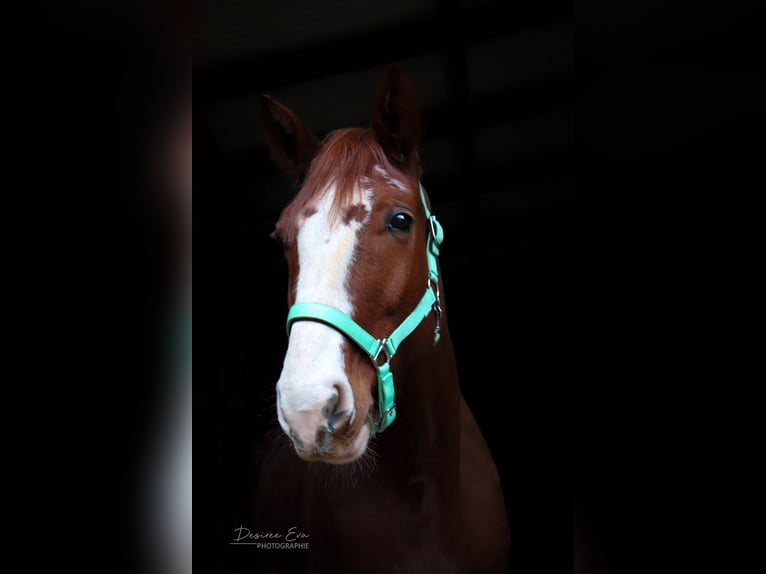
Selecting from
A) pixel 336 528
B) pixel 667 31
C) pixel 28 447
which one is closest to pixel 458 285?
pixel 336 528

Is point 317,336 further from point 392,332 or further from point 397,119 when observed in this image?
point 397,119

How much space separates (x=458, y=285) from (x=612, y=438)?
2.69 feet

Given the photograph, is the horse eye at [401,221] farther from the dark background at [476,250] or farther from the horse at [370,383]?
the dark background at [476,250]

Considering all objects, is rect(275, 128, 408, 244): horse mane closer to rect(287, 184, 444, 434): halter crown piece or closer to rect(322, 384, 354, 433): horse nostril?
rect(287, 184, 444, 434): halter crown piece

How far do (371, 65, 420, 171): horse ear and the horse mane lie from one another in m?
0.04

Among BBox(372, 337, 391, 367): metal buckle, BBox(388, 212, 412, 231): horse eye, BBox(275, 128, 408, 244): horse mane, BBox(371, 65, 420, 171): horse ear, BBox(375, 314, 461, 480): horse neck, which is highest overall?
BBox(371, 65, 420, 171): horse ear

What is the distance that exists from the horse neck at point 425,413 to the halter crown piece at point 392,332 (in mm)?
57

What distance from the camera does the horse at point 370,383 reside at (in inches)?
71.4

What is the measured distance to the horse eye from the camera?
78.4 inches

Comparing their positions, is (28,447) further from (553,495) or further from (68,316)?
(553,495)

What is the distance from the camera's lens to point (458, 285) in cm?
240

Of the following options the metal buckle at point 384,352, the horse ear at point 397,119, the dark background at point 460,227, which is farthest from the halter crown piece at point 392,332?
the dark background at point 460,227

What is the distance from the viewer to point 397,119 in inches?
84.4

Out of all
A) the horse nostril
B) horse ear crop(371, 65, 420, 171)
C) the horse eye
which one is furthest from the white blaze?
horse ear crop(371, 65, 420, 171)
